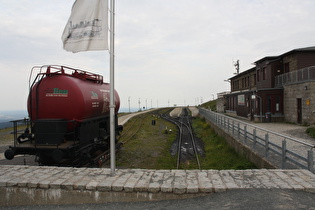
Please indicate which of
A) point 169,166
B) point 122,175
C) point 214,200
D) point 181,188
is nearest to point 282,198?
point 214,200

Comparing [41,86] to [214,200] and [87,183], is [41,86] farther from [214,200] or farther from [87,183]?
[214,200]

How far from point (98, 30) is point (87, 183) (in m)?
3.70

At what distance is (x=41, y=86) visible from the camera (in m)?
8.31

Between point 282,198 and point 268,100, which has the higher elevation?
point 268,100

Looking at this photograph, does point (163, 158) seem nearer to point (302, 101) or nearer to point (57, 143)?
point (57, 143)

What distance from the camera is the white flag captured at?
18.7ft

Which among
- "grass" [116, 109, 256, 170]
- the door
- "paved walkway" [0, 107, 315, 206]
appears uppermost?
the door

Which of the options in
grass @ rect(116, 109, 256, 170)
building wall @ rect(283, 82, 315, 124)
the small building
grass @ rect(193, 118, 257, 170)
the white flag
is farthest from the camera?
the small building

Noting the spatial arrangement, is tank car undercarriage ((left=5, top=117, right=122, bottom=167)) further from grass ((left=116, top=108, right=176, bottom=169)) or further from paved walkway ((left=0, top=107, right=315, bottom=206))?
grass ((left=116, top=108, right=176, bottom=169))

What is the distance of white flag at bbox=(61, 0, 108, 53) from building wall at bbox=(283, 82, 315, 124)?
16.6m

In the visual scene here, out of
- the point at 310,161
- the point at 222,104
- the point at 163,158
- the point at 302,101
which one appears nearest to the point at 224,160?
the point at 163,158

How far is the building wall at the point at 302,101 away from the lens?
16516mm

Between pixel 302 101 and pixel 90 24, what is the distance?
17733 mm

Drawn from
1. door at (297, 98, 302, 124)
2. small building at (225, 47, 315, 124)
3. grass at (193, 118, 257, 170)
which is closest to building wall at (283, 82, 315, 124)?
small building at (225, 47, 315, 124)
